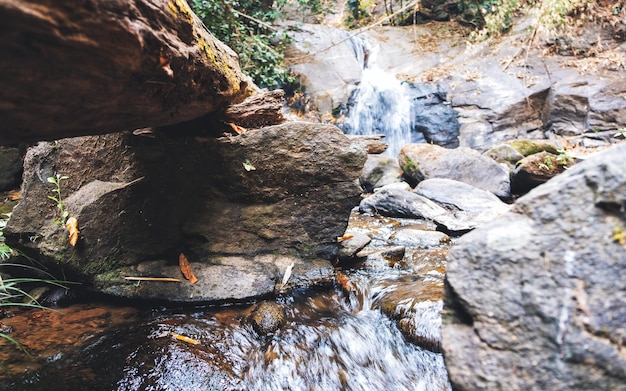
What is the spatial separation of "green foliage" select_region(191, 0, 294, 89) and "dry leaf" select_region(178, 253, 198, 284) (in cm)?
526

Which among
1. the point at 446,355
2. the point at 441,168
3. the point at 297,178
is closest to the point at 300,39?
the point at 441,168

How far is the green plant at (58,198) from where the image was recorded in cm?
245

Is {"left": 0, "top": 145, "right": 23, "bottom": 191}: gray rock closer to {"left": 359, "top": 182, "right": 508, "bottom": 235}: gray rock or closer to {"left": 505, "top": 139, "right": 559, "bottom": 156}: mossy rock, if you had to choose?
{"left": 359, "top": 182, "right": 508, "bottom": 235}: gray rock

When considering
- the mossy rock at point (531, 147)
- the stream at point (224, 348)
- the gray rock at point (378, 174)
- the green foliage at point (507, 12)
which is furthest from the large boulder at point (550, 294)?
the green foliage at point (507, 12)

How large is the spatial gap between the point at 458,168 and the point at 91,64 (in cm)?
673

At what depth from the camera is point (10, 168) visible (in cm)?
475

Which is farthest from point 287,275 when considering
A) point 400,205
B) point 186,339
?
point 400,205

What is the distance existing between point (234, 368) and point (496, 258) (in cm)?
158

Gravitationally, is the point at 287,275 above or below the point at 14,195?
below

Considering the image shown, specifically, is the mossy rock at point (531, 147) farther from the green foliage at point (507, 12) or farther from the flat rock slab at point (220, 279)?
the flat rock slab at point (220, 279)

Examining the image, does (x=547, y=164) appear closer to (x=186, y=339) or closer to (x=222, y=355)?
(x=222, y=355)

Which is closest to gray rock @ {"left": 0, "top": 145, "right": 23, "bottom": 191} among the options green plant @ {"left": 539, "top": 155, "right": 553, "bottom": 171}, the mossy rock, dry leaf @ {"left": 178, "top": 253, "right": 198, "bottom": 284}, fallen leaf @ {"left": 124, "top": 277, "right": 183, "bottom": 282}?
fallen leaf @ {"left": 124, "top": 277, "right": 183, "bottom": 282}

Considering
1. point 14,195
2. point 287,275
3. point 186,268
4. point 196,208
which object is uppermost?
point 196,208

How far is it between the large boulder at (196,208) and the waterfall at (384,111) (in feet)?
22.7
